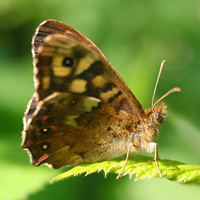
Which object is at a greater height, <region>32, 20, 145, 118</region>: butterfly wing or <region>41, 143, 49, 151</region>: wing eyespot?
<region>32, 20, 145, 118</region>: butterfly wing

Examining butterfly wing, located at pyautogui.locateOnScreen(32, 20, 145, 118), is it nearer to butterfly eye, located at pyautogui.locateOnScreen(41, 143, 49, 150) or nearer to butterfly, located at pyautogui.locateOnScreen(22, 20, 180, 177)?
butterfly, located at pyautogui.locateOnScreen(22, 20, 180, 177)

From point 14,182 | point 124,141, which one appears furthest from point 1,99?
point 124,141

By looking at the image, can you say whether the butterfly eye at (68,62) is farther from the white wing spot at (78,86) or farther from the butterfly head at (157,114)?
the butterfly head at (157,114)

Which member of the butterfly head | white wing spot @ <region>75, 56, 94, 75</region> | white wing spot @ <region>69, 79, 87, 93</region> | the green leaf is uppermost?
white wing spot @ <region>75, 56, 94, 75</region>

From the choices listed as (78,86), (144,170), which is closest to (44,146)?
(78,86)

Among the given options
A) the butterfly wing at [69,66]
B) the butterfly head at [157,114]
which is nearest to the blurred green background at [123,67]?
the butterfly head at [157,114]

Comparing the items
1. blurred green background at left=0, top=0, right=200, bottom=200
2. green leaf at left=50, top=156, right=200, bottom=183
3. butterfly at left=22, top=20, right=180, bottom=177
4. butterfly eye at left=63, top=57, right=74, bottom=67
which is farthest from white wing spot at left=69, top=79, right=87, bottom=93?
blurred green background at left=0, top=0, right=200, bottom=200

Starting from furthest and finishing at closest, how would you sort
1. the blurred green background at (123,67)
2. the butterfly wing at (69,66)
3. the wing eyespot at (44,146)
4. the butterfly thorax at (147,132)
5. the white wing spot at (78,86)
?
1. the blurred green background at (123,67)
2. the butterfly thorax at (147,132)
3. the wing eyespot at (44,146)
4. the white wing spot at (78,86)
5. the butterfly wing at (69,66)

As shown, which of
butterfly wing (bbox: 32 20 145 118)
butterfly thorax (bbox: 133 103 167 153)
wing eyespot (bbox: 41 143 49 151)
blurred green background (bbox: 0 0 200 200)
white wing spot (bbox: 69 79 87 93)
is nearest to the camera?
butterfly wing (bbox: 32 20 145 118)
